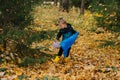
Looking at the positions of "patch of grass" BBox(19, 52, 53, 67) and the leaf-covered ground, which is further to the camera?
"patch of grass" BBox(19, 52, 53, 67)

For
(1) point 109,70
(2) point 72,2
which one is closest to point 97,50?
(1) point 109,70

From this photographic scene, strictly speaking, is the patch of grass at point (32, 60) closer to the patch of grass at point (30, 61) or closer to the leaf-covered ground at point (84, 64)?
the patch of grass at point (30, 61)

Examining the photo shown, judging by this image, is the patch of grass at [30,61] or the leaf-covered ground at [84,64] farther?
the patch of grass at [30,61]

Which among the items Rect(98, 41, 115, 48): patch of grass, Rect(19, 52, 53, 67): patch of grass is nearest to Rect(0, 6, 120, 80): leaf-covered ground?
Rect(98, 41, 115, 48): patch of grass

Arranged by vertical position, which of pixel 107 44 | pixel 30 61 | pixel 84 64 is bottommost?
pixel 107 44

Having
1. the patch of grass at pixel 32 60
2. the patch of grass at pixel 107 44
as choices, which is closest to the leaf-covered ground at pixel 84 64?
the patch of grass at pixel 107 44

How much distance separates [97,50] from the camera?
1410 cm

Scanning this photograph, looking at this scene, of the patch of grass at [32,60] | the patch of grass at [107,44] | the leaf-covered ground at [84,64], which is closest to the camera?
the leaf-covered ground at [84,64]

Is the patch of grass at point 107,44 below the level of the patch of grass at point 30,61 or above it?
below

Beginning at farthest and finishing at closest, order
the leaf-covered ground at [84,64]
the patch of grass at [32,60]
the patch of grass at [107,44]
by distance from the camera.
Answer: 1. the patch of grass at [107,44]
2. the patch of grass at [32,60]
3. the leaf-covered ground at [84,64]

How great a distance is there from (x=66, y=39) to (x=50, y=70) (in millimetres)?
1424

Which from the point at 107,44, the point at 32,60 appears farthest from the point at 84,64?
the point at 107,44

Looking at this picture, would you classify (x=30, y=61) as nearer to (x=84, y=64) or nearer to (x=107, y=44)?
(x=84, y=64)

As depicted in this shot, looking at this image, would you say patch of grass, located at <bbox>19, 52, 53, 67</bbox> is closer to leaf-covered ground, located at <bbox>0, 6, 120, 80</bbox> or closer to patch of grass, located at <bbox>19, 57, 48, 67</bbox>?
patch of grass, located at <bbox>19, 57, 48, 67</bbox>
